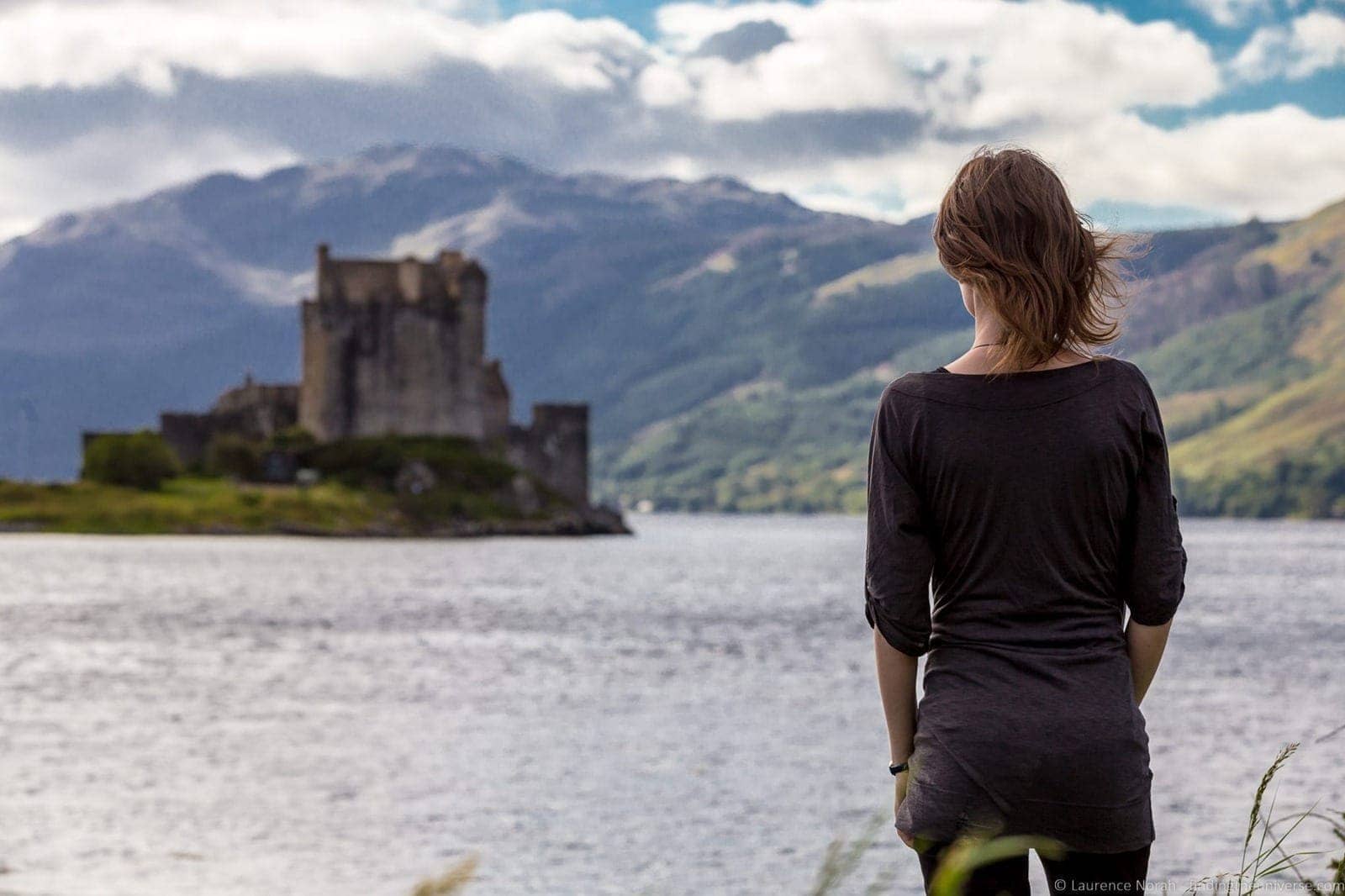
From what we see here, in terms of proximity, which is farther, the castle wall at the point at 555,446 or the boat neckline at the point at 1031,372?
the castle wall at the point at 555,446

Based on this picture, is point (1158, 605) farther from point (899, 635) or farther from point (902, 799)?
point (902, 799)

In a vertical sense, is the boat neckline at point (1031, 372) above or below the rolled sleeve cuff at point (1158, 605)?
above

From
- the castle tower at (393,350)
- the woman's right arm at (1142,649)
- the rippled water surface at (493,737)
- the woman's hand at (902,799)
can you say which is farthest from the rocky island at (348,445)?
the woman's right arm at (1142,649)

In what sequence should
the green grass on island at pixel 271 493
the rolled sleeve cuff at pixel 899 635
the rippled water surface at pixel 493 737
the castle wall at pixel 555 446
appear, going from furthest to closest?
the castle wall at pixel 555 446, the green grass on island at pixel 271 493, the rippled water surface at pixel 493 737, the rolled sleeve cuff at pixel 899 635

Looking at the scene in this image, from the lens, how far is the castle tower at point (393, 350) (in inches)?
3506

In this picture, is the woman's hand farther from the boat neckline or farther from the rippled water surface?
the rippled water surface

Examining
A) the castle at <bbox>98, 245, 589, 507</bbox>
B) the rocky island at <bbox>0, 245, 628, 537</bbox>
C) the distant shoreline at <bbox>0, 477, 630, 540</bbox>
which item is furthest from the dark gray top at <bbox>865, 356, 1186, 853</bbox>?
the castle at <bbox>98, 245, 589, 507</bbox>

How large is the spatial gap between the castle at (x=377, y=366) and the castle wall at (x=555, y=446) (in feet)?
17.4

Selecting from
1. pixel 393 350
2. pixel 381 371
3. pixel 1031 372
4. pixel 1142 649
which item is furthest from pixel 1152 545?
pixel 393 350

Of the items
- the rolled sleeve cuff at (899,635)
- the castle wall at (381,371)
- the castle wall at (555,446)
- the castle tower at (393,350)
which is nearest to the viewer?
the rolled sleeve cuff at (899,635)

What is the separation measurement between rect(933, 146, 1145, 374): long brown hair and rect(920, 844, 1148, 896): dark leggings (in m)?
0.91

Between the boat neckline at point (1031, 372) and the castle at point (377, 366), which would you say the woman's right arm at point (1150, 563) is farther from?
the castle at point (377, 366)

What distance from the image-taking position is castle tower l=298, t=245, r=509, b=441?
89062mm

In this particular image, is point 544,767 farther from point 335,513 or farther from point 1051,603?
point 335,513
